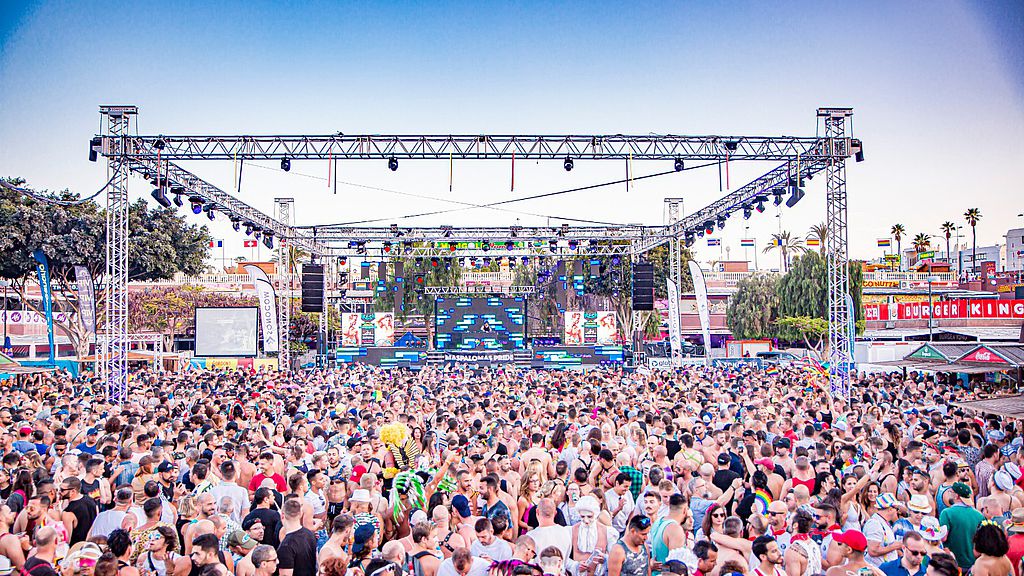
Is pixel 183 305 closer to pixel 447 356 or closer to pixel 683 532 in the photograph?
pixel 447 356

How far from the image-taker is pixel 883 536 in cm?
507

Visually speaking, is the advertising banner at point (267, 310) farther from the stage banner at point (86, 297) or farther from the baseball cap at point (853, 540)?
the baseball cap at point (853, 540)

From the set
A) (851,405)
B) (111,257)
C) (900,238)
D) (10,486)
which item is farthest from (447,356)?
(900,238)

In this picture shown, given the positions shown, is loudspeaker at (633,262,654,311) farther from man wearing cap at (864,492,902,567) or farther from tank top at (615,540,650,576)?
tank top at (615,540,650,576)

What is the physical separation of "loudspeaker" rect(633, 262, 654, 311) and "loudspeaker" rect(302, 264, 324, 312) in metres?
11.3

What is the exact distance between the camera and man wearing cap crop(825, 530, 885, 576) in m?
4.48

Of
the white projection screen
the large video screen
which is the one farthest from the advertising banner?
the large video screen

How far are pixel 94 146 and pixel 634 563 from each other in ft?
50.9

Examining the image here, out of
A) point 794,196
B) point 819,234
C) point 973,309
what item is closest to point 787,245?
point 819,234

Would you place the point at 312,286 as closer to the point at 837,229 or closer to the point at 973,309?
the point at 837,229

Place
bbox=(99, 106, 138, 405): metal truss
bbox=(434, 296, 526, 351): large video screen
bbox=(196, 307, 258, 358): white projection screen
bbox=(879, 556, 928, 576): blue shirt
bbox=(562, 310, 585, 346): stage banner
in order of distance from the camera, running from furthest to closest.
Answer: bbox=(434, 296, 526, 351): large video screen, bbox=(562, 310, 585, 346): stage banner, bbox=(196, 307, 258, 358): white projection screen, bbox=(99, 106, 138, 405): metal truss, bbox=(879, 556, 928, 576): blue shirt

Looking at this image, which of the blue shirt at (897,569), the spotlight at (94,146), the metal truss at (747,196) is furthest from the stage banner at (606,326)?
the blue shirt at (897,569)

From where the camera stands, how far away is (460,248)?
2909 cm

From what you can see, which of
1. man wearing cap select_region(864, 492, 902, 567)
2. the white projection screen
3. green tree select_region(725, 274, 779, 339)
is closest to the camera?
man wearing cap select_region(864, 492, 902, 567)
